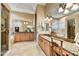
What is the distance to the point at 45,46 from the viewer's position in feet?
7.25

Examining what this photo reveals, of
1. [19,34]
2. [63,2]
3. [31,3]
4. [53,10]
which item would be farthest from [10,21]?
[63,2]

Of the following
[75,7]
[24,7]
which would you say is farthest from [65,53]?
[24,7]

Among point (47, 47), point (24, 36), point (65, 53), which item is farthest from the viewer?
point (24, 36)

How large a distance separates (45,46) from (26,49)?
367 millimetres

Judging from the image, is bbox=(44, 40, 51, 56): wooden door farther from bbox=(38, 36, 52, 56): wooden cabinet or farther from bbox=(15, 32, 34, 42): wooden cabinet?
bbox=(15, 32, 34, 42): wooden cabinet

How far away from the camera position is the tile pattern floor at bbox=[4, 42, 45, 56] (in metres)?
A: 2.20

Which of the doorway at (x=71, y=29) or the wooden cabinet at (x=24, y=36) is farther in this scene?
the wooden cabinet at (x=24, y=36)

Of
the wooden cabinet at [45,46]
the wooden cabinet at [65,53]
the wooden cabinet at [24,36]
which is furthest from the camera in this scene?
the wooden cabinet at [24,36]

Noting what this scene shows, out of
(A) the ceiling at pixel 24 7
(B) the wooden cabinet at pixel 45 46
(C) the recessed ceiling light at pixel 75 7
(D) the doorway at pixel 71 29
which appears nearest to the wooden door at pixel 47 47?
(B) the wooden cabinet at pixel 45 46

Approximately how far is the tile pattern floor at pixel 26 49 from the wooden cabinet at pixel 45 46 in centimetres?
7

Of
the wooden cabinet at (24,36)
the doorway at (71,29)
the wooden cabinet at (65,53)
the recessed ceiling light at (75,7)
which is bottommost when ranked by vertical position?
the wooden cabinet at (65,53)

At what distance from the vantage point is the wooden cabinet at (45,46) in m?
2.16

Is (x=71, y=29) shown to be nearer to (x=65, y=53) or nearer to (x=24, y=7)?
(x=65, y=53)

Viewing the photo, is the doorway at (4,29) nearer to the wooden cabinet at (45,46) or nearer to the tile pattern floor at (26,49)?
the tile pattern floor at (26,49)
